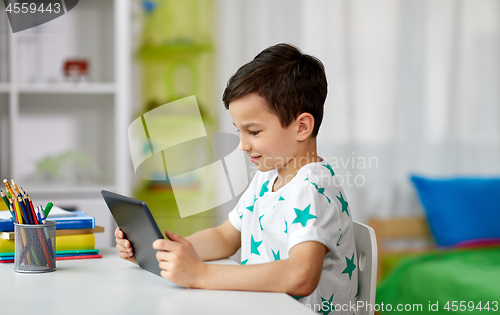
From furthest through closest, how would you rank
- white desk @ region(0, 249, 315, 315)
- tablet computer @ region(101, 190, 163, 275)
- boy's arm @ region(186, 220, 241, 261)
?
boy's arm @ region(186, 220, 241, 261) < tablet computer @ region(101, 190, 163, 275) < white desk @ region(0, 249, 315, 315)

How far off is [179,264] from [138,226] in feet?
0.34

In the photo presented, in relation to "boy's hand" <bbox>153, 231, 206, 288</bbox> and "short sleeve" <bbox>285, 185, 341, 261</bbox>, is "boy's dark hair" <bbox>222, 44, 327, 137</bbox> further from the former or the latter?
"boy's hand" <bbox>153, 231, 206, 288</bbox>

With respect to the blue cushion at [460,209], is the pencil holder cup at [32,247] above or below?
above

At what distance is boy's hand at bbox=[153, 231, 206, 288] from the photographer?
70cm

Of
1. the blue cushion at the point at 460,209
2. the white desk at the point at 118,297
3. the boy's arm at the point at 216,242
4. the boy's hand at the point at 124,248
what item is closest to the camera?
the white desk at the point at 118,297

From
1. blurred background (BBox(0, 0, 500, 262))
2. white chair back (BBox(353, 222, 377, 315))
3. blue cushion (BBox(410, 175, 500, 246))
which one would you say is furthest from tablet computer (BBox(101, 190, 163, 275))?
blue cushion (BBox(410, 175, 500, 246))

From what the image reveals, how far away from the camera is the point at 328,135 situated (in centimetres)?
225

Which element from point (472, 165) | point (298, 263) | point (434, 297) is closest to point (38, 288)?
point (298, 263)

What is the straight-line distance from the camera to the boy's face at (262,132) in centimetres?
86

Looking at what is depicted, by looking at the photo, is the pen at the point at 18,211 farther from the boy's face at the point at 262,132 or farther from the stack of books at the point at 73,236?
the boy's face at the point at 262,132

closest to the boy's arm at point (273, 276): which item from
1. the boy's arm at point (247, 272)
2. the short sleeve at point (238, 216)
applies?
the boy's arm at point (247, 272)

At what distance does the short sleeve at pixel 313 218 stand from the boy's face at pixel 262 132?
11 cm

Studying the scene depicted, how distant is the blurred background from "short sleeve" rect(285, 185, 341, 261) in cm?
131

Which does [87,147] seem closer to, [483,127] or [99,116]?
[99,116]
